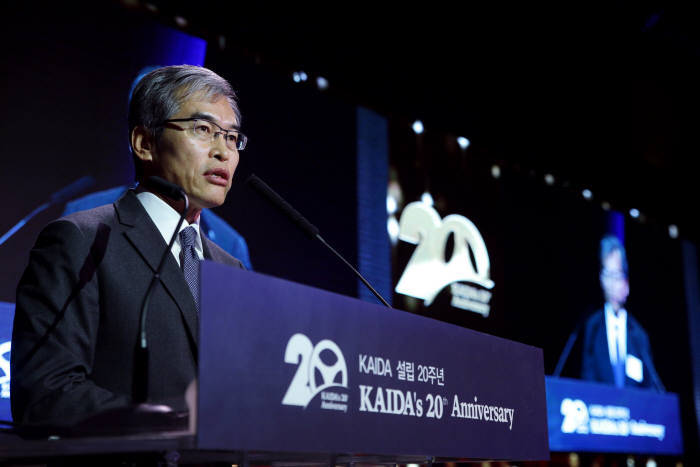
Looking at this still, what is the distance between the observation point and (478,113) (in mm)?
4754

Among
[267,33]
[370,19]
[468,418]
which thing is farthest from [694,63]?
[468,418]

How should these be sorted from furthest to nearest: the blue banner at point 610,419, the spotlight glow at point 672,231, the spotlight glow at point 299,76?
the spotlight glow at point 672,231 < the blue banner at point 610,419 < the spotlight glow at point 299,76

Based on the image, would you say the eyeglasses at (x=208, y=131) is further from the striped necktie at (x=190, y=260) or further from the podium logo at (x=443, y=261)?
the podium logo at (x=443, y=261)

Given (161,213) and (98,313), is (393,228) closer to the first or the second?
(161,213)

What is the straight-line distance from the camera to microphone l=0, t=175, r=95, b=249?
2500 mm

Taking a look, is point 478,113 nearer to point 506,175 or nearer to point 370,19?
point 506,175

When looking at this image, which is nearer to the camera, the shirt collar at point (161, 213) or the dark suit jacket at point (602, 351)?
the shirt collar at point (161, 213)

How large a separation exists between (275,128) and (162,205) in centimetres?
179

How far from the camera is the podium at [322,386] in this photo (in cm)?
102

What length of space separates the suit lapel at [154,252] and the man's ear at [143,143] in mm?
189

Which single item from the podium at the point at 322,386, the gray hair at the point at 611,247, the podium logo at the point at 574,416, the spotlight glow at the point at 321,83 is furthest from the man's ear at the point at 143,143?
the gray hair at the point at 611,247

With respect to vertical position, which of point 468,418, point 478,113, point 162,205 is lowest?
point 468,418

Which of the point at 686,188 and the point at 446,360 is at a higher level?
the point at 686,188

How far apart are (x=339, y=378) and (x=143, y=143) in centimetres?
87
